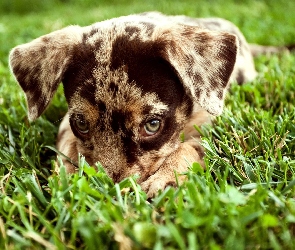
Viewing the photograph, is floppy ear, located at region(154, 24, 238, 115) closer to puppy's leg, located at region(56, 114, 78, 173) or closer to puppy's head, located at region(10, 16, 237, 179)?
puppy's head, located at region(10, 16, 237, 179)

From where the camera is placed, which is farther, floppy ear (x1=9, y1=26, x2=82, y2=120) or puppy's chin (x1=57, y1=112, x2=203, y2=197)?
floppy ear (x1=9, y1=26, x2=82, y2=120)

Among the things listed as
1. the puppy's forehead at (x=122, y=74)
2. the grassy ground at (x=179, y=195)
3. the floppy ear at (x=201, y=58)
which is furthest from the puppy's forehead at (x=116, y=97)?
the grassy ground at (x=179, y=195)

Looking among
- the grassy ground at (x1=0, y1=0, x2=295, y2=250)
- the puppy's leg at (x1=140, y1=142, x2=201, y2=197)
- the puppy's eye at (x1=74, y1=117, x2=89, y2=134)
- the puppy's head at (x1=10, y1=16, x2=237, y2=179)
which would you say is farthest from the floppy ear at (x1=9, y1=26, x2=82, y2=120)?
the puppy's leg at (x1=140, y1=142, x2=201, y2=197)

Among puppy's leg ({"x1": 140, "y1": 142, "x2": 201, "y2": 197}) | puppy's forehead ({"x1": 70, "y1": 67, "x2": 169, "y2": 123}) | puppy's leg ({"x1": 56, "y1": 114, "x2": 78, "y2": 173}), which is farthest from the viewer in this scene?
puppy's leg ({"x1": 56, "y1": 114, "x2": 78, "y2": 173})

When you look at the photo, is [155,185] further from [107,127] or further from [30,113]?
[30,113]

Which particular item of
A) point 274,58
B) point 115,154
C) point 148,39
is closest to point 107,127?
point 115,154
